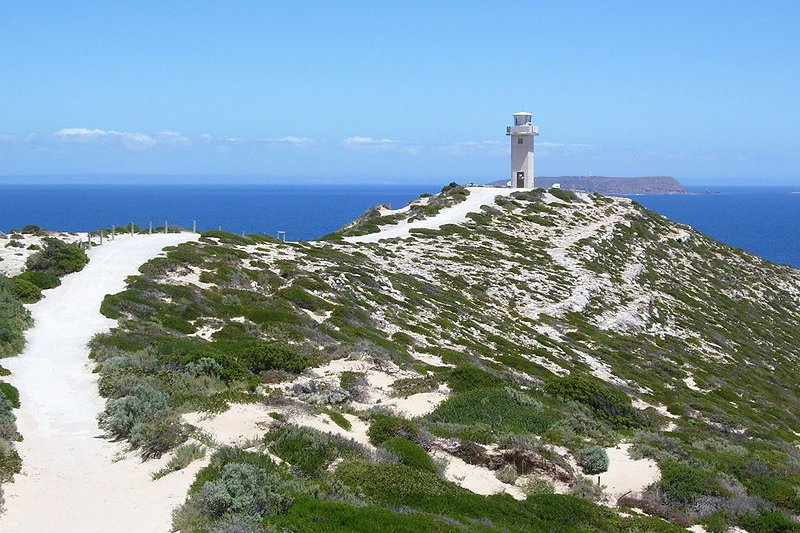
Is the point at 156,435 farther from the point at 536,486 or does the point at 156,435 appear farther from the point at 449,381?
the point at 449,381

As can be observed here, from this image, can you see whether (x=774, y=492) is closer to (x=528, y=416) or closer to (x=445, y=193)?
(x=528, y=416)

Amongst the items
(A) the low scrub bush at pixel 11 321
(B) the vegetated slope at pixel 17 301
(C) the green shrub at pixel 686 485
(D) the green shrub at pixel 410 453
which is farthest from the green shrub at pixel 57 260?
(C) the green shrub at pixel 686 485

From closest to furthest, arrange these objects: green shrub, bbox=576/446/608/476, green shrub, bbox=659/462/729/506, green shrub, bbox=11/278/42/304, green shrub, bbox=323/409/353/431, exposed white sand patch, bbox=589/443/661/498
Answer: green shrub, bbox=659/462/729/506 < exposed white sand patch, bbox=589/443/661/498 < green shrub, bbox=576/446/608/476 < green shrub, bbox=323/409/353/431 < green shrub, bbox=11/278/42/304

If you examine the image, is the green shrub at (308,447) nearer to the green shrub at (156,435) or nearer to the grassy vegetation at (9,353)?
the green shrub at (156,435)

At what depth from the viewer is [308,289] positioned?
3884cm

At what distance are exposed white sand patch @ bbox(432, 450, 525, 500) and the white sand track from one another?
150ft

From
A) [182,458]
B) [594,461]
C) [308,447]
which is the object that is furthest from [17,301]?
[594,461]

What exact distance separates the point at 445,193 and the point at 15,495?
79794 millimetres

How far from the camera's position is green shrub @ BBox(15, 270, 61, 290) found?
3418 cm

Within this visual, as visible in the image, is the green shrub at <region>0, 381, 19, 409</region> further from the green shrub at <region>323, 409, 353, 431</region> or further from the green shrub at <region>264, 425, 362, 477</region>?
the green shrub at <region>323, 409, 353, 431</region>

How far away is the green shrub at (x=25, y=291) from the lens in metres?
31.6

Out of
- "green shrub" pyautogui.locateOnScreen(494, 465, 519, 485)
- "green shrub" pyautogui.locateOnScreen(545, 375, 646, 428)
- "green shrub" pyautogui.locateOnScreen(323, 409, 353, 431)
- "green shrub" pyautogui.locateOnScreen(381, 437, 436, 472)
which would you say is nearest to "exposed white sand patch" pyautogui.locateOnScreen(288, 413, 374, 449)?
"green shrub" pyautogui.locateOnScreen(323, 409, 353, 431)

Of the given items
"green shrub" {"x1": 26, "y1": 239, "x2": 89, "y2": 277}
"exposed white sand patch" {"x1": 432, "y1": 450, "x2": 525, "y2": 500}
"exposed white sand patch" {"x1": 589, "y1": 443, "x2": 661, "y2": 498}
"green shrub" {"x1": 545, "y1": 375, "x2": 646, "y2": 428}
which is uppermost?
"green shrub" {"x1": 26, "y1": 239, "x2": 89, "y2": 277}

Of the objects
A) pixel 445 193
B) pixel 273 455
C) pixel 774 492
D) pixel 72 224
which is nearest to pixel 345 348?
pixel 273 455
